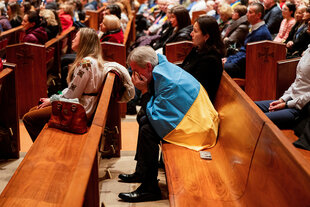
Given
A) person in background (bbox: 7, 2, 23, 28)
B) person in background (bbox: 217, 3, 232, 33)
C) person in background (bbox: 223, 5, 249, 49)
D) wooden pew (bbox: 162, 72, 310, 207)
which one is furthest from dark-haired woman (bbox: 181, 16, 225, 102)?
person in background (bbox: 7, 2, 23, 28)

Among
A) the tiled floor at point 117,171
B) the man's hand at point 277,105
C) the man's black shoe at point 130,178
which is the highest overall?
the man's hand at point 277,105

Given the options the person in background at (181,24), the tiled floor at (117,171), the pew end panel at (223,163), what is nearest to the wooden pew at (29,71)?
the tiled floor at (117,171)

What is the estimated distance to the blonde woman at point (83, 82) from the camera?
3398mm

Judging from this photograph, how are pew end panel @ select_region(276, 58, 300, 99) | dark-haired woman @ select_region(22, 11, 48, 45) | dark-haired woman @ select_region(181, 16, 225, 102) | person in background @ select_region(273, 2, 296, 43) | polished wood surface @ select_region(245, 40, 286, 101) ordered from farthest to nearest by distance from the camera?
person in background @ select_region(273, 2, 296, 43), dark-haired woman @ select_region(22, 11, 48, 45), polished wood surface @ select_region(245, 40, 286, 101), pew end panel @ select_region(276, 58, 300, 99), dark-haired woman @ select_region(181, 16, 225, 102)

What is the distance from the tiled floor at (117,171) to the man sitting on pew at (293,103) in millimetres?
1005

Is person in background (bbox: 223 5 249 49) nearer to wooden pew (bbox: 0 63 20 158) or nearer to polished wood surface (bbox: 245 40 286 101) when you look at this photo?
polished wood surface (bbox: 245 40 286 101)

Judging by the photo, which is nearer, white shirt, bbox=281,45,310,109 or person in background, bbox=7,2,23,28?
white shirt, bbox=281,45,310,109

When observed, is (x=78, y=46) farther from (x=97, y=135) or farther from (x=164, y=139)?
(x=97, y=135)

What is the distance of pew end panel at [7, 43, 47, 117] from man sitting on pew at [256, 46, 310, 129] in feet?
9.03

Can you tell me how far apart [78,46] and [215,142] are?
55.3 inches

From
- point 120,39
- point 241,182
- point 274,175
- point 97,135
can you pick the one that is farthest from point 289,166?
point 120,39

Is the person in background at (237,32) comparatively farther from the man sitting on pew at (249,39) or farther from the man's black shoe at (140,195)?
the man's black shoe at (140,195)

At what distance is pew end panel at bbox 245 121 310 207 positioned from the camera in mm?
1685

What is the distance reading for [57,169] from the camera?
2.73 metres
